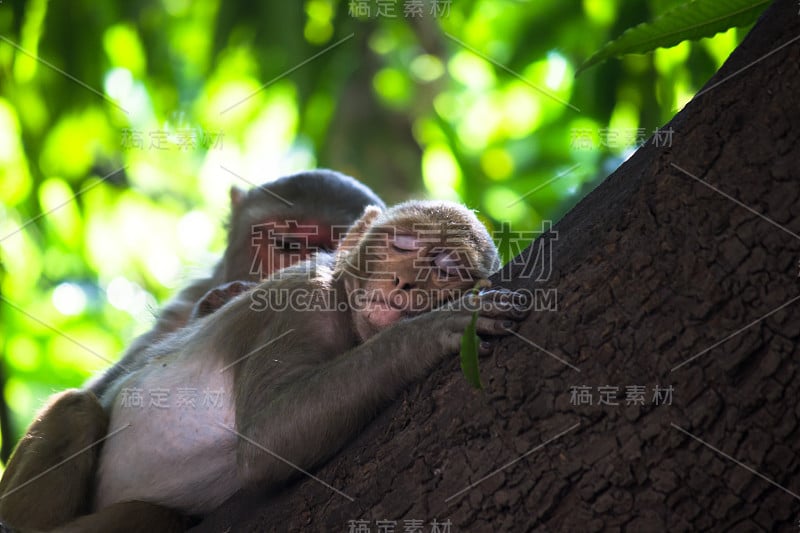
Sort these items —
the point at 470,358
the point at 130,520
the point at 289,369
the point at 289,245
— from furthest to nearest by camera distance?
the point at 289,245 → the point at 130,520 → the point at 289,369 → the point at 470,358

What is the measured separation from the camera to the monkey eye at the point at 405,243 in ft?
12.1

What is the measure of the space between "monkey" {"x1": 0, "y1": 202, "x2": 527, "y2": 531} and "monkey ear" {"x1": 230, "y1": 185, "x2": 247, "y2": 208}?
2.80m

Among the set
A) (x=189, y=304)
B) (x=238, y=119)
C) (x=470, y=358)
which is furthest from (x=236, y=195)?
(x=470, y=358)

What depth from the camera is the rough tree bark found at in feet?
7.34

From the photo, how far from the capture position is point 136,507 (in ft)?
11.9

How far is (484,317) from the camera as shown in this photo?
2.67 m

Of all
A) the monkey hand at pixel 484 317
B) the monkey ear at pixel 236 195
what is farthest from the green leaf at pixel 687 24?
the monkey ear at pixel 236 195

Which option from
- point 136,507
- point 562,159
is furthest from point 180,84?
point 136,507

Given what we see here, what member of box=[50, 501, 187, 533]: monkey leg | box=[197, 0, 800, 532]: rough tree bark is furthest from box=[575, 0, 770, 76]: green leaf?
box=[50, 501, 187, 533]: monkey leg

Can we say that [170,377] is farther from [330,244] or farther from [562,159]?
[562,159]

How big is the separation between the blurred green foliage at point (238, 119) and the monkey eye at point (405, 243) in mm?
1235

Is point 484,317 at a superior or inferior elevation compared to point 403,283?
inferior

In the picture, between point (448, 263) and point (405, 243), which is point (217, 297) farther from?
point (448, 263)

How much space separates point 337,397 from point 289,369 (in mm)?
380
